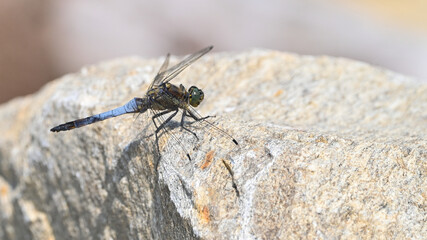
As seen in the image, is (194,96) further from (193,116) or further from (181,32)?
(181,32)

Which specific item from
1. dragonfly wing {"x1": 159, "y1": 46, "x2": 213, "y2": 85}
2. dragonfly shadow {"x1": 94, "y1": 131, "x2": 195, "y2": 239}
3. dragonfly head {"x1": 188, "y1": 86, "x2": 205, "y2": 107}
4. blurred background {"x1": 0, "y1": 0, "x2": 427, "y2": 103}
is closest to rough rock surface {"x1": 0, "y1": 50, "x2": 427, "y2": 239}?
dragonfly shadow {"x1": 94, "y1": 131, "x2": 195, "y2": 239}

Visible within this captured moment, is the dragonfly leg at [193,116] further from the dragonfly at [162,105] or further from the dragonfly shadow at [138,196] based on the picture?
the dragonfly shadow at [138,196]

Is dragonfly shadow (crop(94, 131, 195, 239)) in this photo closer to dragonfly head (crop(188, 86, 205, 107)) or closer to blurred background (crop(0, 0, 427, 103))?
dragonfly head (crop(188, 86, 205, 107))

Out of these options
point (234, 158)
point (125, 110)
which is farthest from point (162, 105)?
point (234, 158)

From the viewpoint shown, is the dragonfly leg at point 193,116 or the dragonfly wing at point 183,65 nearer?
the dragonfly leg at point 193,116

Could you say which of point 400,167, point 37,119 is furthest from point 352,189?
point 37,119

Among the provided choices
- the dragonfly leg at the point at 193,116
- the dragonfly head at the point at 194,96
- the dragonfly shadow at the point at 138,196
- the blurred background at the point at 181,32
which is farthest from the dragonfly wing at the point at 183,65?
the blurred background at the point at 181,32
